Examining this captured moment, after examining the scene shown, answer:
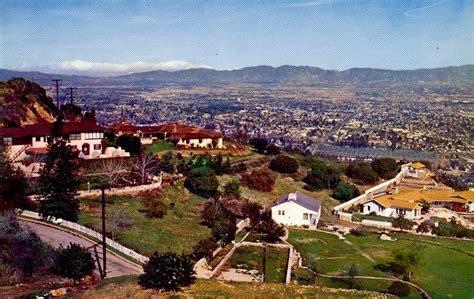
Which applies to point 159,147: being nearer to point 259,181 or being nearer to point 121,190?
point 259,181

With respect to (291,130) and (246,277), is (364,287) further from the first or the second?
(291,130)

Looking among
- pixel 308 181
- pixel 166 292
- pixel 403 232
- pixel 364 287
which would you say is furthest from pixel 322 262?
pixel 308 181

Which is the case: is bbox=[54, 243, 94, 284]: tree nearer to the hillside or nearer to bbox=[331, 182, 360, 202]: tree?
the hillside

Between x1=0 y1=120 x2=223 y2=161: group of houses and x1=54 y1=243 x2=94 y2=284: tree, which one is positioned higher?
x1=0 y1=120 x2=223 y2=161: group of houses

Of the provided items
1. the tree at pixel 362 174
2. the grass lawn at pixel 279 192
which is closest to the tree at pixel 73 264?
the grass lawn at pixel 279 192

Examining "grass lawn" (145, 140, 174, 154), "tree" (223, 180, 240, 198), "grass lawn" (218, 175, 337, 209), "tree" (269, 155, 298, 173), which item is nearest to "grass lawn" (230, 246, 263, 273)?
"tree" (223, 180, 240, 198)

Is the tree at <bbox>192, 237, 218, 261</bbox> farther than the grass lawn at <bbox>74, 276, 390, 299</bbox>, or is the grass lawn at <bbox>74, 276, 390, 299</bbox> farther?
the tree at <bbox>192, 237, 218, 261</bbox>
